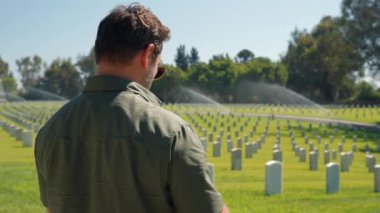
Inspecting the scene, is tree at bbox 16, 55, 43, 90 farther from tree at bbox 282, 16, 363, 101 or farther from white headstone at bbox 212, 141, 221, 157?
white headstone at bbox 212, 141, 221, 157

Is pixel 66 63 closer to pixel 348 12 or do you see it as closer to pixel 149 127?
pixel 348 12

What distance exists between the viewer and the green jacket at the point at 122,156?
89.6 inches

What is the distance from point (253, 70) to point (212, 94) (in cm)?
790

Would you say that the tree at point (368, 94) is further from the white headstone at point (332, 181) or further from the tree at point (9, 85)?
the tree at point (9, 85)

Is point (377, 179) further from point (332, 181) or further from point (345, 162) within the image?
point (345, 162)

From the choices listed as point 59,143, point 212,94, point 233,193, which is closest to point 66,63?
point 212,94

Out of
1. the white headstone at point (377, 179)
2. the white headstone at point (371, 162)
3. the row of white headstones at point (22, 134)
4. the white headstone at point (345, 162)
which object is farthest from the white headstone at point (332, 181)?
the row of white headstones at point (22, 134)

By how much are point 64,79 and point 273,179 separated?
322ft

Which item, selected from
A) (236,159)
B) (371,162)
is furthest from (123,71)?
(371,162)

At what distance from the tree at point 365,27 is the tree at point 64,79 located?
207 ft

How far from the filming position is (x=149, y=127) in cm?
232

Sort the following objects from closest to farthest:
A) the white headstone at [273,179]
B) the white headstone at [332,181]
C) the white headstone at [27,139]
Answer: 1. the white headstone at [273,179]
2. the white headstone at [332,181]
3. the white headstone at [27,139]

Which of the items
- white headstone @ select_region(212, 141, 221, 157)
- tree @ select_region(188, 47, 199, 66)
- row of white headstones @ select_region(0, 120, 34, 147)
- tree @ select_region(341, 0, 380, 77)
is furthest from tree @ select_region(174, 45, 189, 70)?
white headstone @ select_region(212, 141, 221, 157)

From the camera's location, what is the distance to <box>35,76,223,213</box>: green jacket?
2.28 meters
